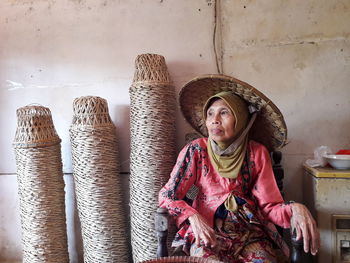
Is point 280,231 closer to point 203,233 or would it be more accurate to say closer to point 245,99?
point 203,233

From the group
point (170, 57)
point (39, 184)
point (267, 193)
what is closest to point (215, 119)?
point (267, 193)

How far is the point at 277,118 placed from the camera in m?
1.50

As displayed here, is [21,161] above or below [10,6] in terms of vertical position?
below

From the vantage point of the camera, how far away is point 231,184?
1.54 m

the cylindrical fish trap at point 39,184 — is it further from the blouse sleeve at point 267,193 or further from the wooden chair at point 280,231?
the blouse sleeve at point 267,193

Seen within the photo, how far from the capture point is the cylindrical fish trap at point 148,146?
5.95 ft

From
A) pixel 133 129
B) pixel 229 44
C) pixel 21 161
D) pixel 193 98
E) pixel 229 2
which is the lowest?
pixel 21 161

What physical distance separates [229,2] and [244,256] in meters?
1.64

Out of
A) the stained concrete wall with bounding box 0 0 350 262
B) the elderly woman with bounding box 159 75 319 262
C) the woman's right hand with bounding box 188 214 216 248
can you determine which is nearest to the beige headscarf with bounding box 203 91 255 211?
the elderly woman with bounding box 159 75 319 262

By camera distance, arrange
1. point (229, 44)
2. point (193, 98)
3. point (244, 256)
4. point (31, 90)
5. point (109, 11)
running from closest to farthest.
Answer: point (244, 256)
point (193, 98)
point (229, 44)
point (109, 11)
point (31, 90)

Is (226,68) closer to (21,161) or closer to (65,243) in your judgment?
(21,161)

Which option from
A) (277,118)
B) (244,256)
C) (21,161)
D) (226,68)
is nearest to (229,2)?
(226,68)

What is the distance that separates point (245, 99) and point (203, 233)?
0.76 meters

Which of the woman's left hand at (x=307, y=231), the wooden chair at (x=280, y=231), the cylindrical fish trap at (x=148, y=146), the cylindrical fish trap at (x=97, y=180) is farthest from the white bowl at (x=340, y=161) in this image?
the cylindrical fish trap at (x=97, y=180)
